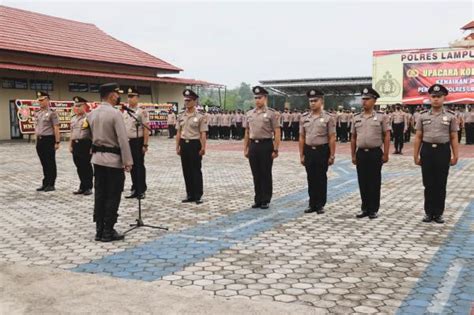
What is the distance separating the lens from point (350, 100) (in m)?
39.5

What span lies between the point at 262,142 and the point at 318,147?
901 mm

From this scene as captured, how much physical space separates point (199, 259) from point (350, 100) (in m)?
36.2

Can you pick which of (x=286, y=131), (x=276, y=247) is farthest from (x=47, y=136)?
(x=286, y=131)

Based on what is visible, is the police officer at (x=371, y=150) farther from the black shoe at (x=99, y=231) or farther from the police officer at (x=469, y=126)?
the police officer at (x=469, y=126)

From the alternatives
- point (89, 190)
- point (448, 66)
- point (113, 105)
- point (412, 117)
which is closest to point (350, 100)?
point (448, 66)

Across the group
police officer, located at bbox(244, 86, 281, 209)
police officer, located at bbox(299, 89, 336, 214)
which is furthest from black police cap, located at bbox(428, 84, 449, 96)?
police officer, located at bbox(244, 86, 281, 209)

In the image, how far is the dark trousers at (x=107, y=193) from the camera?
5590 millimetres

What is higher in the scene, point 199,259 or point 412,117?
point 412,117

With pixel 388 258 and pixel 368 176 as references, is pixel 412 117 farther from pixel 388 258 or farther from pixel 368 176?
pixel 388 258

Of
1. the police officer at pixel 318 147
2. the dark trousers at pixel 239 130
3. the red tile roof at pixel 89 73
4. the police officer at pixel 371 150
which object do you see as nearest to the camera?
the police officer at pixel 371 150

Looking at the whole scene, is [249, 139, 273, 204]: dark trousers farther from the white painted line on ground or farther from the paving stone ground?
the white painted line on ground

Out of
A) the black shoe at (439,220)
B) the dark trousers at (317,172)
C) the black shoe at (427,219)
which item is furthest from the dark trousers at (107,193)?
the black shoe at (439,220)

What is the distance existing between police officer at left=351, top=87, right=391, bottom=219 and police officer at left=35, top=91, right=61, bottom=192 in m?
5.36

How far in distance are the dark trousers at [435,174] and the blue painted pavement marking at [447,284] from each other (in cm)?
96
